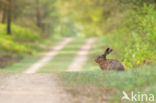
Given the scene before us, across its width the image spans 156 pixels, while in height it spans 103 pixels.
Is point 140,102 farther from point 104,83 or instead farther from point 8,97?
point 8,97

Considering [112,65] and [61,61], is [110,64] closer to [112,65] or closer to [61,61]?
[112,65]

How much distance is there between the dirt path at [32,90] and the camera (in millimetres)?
7926

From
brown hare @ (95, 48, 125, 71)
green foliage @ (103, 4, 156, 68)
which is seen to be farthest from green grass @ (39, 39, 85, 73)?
brown hare @ (95, 48, 125, 71)

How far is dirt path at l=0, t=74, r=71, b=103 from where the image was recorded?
7926mm

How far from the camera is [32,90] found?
28.8 feet

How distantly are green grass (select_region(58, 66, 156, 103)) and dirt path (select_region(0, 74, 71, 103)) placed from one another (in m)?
0.56

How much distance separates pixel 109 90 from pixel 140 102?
2.89 feet

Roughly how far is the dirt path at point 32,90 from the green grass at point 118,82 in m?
0.56

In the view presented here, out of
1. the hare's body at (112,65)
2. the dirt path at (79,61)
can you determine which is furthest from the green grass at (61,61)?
the hare's body at (112,65)

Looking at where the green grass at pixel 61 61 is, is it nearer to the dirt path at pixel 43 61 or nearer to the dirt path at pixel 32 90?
the dirt path at pixel 43 61

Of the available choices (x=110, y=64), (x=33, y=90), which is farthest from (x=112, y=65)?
(x=33, y=90)

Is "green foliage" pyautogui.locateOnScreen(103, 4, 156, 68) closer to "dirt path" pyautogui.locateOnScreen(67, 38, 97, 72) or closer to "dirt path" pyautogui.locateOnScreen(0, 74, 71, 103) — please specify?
"dirt path" pyautogui.locateOnScreen(0, 74, 71, 103)

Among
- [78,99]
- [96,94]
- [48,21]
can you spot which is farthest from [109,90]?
[48,21]

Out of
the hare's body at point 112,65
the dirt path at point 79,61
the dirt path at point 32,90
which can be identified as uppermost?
the hare's body at point 112,65
